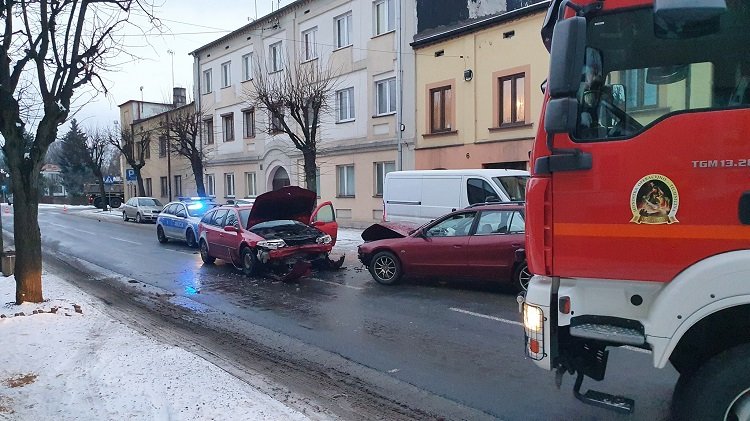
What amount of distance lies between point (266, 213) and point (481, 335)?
7.03m

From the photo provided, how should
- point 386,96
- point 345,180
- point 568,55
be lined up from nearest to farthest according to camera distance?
1. point 568,55
2. point 386,96
3. point 345,180

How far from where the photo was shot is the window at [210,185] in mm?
35356

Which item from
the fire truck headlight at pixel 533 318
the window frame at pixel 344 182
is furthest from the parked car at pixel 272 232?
the window frame at pixel 344 182

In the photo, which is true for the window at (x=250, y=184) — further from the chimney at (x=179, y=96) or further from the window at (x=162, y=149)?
the chimney at (x=179, y=96)

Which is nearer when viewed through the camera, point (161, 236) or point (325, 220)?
point (325, 220)

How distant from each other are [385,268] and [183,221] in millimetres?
10720

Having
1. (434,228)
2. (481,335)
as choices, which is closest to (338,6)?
(434,228)

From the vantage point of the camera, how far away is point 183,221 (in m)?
18.8

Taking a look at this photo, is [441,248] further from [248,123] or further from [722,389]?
[248,123]

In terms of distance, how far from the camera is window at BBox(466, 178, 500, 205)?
13557 millimetres

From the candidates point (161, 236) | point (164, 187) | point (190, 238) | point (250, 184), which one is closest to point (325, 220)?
point (190, 238)

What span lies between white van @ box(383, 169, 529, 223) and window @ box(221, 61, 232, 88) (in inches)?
796

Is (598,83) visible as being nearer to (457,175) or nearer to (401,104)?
(457,175)

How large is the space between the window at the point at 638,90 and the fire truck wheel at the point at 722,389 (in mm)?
1477
